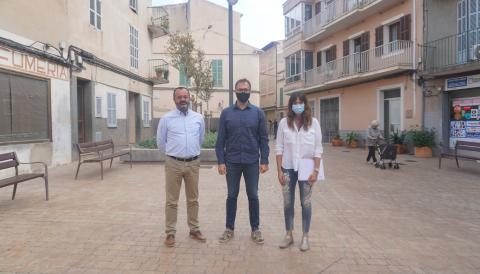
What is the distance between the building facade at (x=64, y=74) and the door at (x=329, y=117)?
Answer: 12235 mm

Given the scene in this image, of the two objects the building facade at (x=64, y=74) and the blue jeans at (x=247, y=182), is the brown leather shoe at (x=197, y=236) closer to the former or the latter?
the blue jeans at (x=247, y=182)

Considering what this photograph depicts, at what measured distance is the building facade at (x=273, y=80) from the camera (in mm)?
43500

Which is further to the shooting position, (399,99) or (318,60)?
(318,60)

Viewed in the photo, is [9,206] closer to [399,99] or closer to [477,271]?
[477,271]

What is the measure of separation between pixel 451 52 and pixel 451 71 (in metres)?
1.44

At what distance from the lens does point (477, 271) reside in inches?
150

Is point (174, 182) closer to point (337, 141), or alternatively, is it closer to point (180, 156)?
point (180, 156)

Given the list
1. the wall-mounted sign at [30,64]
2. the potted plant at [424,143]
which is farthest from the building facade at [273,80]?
the wall-mounted sign at [30,64]

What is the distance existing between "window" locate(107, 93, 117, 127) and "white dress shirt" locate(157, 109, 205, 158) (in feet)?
38.4

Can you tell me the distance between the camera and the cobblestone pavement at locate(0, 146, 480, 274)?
3955 millimetres

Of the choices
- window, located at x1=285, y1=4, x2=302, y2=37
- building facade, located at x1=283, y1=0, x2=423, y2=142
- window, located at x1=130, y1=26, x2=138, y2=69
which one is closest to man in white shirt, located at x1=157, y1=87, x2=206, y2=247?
building facade, located at x1=283, y1=0, x2=423, y2=142

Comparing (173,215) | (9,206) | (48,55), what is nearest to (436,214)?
(173,215)

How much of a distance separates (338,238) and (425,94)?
1294 cm

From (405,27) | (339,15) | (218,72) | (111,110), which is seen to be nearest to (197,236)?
(111,110)
